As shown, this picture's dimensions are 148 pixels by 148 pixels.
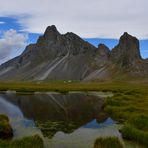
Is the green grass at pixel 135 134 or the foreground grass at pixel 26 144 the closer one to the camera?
the foreground grass at pixel 26 144

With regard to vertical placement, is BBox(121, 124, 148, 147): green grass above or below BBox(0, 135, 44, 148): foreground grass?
below

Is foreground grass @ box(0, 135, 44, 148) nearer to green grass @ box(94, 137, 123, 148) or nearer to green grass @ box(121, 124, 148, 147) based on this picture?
green grass @ box(94, 137, 123, 148)

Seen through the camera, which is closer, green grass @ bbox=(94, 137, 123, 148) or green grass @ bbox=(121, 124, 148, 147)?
green grass @ bbox=(94, 137, 123, 148)

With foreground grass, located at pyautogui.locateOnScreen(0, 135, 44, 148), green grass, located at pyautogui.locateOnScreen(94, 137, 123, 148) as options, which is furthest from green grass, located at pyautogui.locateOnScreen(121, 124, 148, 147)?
foreground grass, located at pyautogui.locateOnScreen(0, 135, 44, 148)

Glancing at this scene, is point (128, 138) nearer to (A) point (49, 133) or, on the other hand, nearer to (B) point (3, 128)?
(A) point (49, 133)

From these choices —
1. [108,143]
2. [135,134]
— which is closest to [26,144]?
[108,143]

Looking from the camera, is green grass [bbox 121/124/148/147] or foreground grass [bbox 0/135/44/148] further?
green grass [bbox 121/124/148/147]

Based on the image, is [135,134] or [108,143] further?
[135,134]

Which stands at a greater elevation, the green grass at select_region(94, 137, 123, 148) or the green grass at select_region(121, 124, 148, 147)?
the green grass at select_region(94, 137, 123, 148)

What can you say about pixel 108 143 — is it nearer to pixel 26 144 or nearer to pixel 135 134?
pixel 26 144

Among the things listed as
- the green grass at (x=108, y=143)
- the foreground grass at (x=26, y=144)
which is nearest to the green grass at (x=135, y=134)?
the green grass at (x=108, y=143)

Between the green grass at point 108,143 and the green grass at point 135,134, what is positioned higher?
the green grass at point 108,143

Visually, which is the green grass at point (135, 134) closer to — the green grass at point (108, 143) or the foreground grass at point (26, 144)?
the green grass at point (108, 143)

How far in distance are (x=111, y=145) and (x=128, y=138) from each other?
8611 millimetres
